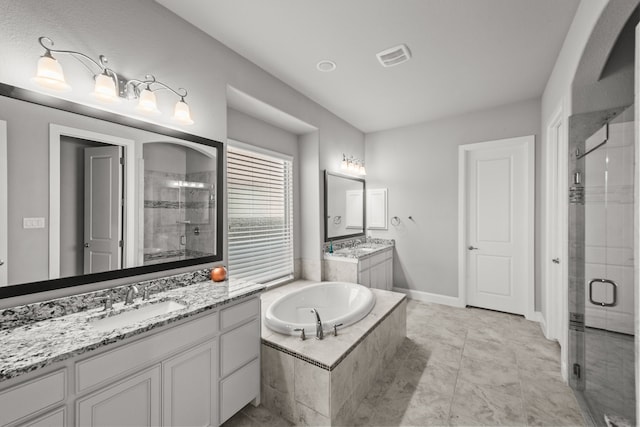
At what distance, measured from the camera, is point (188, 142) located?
6.46 ft

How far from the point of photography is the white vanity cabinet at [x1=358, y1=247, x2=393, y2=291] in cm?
341

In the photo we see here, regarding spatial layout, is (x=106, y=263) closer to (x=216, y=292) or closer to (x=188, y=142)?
(x=216, y=292)

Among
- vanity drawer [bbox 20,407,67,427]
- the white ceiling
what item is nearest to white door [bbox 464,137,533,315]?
the white ceiling

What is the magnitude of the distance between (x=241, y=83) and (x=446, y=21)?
64.5 inches

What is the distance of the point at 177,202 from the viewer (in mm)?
1946

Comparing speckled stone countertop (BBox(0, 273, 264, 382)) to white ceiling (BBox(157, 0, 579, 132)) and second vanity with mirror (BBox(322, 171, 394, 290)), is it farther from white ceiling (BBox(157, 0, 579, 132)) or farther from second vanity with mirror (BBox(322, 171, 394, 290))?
white ceiling (BBox(157, 0, 579, 132))

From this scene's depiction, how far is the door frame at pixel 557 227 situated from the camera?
2.09 meters

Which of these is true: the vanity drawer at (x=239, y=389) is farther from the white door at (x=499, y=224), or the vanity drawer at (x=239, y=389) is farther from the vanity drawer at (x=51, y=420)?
the white door at (x=499, y=224)

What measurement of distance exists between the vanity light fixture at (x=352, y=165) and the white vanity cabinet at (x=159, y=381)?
8.36 feet

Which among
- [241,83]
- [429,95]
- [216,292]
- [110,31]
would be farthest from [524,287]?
[110,31]

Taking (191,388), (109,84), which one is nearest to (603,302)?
(191,388)

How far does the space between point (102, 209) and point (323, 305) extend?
2184 millimetres

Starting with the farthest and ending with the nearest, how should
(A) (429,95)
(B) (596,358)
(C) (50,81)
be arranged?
(A) (429,95)
(B) (596,358)
(C) (50,81)

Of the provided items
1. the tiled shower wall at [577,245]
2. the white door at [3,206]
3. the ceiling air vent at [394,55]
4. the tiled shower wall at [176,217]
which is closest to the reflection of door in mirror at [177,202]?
the tiled shower wall at [176,217]
